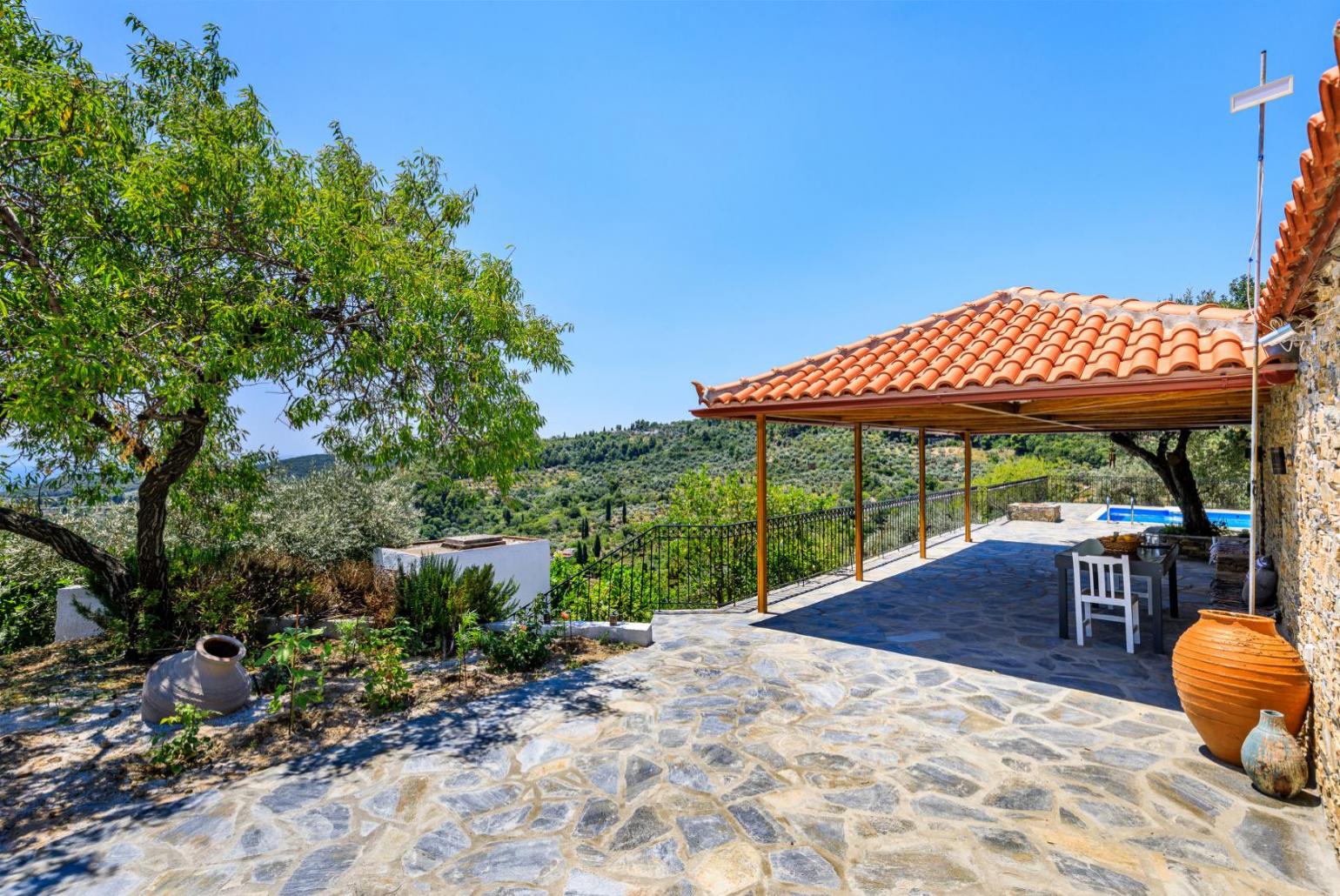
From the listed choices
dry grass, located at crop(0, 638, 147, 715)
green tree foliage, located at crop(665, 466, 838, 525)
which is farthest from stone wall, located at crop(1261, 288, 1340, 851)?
green tree foliage, located at crop(665, 466, 838, 525)

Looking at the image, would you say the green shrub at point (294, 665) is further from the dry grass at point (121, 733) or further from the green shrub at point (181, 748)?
the green shrub at point (181, 748)

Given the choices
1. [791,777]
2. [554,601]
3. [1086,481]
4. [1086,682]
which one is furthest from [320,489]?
[1086,481]

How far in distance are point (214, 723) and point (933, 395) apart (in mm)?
6796

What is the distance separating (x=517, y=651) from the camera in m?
6.11

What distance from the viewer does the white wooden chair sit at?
6.00 m

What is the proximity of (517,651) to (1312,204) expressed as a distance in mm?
6223

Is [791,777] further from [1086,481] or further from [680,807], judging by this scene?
[1086,481]

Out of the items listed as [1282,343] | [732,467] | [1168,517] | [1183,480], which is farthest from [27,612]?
[732,467]

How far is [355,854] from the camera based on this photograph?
310 cm

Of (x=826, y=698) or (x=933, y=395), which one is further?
(x=933, y=395)

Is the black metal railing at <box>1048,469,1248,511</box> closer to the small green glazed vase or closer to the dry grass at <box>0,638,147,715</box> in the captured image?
the small green glazed vase

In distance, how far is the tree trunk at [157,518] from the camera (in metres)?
6.81

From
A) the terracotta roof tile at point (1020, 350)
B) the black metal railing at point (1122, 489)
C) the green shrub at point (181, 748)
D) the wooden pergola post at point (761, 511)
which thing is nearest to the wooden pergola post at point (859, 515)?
the terracotta roof tile at point (1020, 350)

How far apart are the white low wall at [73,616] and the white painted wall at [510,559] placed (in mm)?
3715
